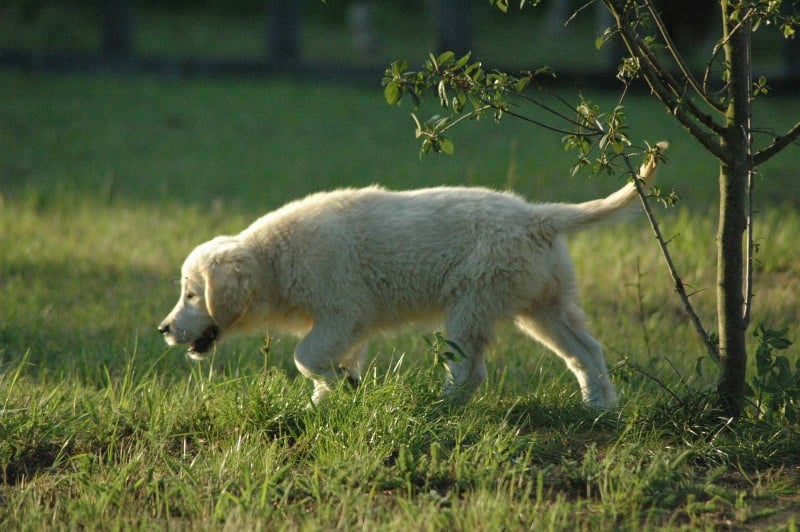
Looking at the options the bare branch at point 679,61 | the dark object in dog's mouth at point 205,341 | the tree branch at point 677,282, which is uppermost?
the bare branch at point 679,61

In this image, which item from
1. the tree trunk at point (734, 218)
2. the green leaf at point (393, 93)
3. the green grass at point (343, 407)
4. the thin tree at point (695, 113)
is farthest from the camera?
the tree trunk at point (734, 218)

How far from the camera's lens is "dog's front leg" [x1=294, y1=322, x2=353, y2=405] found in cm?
470

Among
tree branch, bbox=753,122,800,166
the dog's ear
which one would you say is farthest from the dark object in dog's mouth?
tree branch, bbox=753,122,800,166

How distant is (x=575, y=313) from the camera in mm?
4863

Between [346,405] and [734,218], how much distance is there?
1.78 meters

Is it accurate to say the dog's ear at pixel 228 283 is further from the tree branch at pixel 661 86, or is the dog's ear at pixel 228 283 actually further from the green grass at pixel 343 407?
the tree branch at pixel 661 86

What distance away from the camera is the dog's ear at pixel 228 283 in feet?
15.7

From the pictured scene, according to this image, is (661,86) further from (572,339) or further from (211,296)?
(211,296)

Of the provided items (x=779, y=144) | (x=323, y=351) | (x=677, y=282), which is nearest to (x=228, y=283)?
(x=323, y=351)

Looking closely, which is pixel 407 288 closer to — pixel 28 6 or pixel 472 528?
pixel 472 528

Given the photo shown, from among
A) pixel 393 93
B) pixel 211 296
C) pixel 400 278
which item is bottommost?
pixel 211 296

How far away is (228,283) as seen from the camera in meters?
4.79

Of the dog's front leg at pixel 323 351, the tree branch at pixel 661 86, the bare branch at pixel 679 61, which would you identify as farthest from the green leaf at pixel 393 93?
the dog's front leg at pixel 323 351

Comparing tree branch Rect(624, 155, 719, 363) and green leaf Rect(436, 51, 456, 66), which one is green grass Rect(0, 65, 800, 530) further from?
green leaf Rect(436, 51, 456, 66)
